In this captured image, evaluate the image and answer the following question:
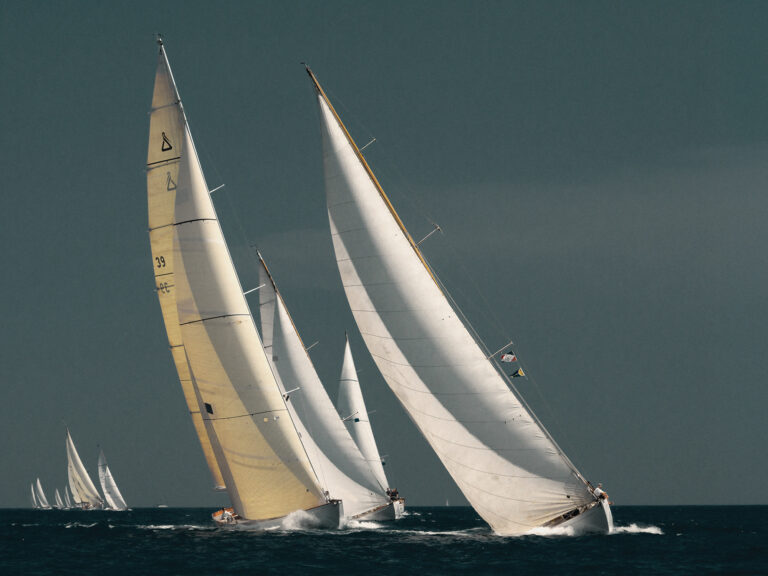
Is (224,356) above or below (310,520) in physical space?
above

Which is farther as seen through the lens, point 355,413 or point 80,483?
point 80,483

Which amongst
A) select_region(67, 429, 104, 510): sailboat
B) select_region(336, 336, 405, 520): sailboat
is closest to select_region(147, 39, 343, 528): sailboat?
select_region(336, 336, 405, 520): sailboat

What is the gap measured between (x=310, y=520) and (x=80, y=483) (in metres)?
111

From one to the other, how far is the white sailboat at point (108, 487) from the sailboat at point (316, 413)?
323 feet

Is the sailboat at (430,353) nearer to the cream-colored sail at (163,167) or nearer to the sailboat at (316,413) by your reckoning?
the cream-colored sail at (163,167)

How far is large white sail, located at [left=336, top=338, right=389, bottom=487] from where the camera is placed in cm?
6344

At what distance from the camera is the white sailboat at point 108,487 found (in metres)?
141

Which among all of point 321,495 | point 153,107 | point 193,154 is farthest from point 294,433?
point 153,107

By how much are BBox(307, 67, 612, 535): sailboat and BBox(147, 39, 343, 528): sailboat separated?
616 cm

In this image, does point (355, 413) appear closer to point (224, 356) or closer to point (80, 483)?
point (224, 356)

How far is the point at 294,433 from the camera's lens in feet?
127

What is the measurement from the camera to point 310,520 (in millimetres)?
39969

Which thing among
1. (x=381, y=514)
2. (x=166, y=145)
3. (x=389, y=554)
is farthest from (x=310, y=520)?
(x=166, y=145)

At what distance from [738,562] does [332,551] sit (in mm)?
13138
